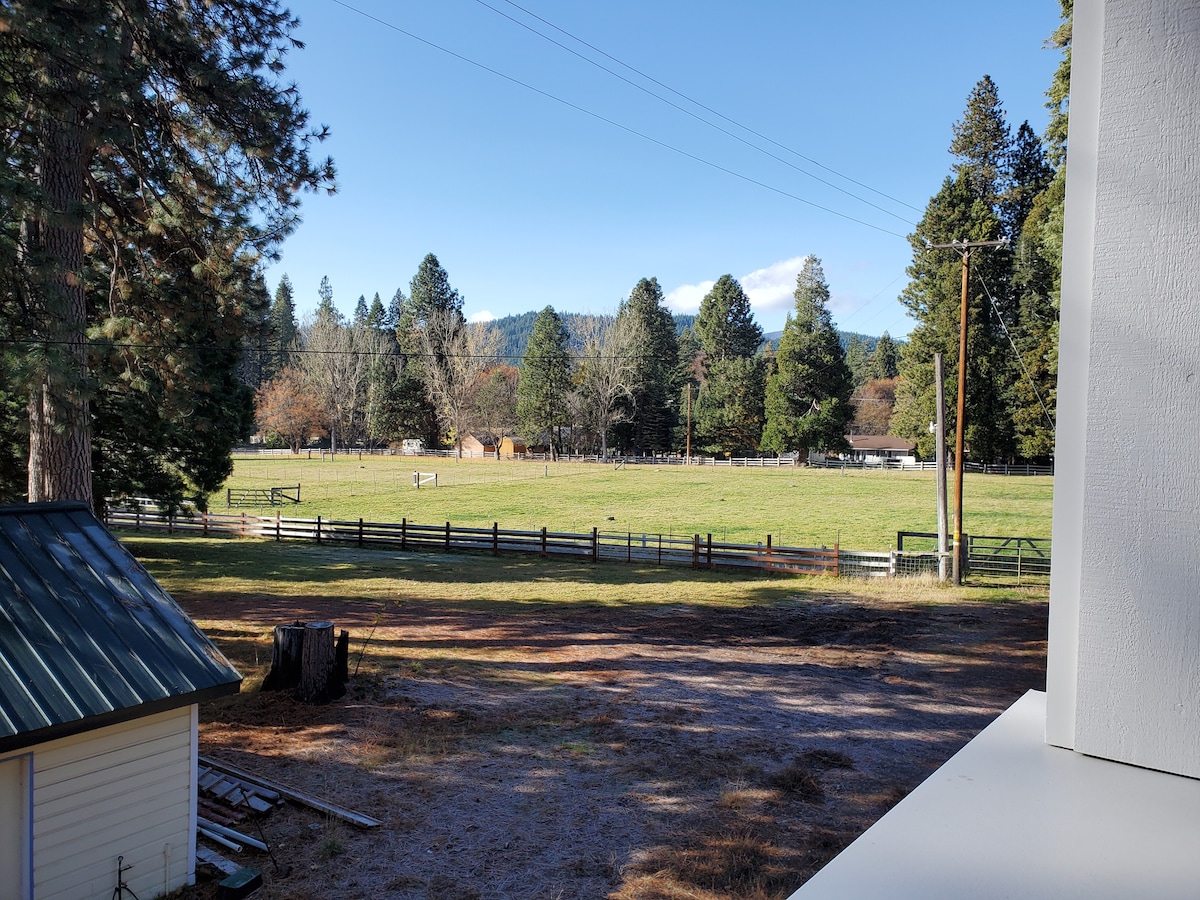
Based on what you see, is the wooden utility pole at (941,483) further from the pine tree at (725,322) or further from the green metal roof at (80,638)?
the pine tree at (725,322)

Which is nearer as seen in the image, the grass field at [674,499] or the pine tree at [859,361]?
the grass field at [674,499]

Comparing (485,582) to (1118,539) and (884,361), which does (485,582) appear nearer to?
(1118,539)

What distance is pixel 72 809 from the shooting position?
516 centimetres

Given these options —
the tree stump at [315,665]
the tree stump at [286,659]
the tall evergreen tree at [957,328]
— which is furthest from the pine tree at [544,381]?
the tree stump at [315,665]

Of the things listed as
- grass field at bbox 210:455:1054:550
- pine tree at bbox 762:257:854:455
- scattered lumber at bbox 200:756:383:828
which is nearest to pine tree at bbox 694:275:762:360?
pine tree at bbox 762:257:854:455

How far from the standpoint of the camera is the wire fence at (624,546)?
810 inches

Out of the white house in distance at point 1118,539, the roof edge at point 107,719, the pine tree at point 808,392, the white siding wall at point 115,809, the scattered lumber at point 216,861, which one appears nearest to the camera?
the white house in distance at point 1118,539

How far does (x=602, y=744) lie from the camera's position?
28.7 ft

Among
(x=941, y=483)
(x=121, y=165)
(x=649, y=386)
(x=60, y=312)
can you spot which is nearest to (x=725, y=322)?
(x=649, y=386)

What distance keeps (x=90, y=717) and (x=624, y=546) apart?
19.5m

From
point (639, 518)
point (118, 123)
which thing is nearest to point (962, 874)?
point (118, 123)

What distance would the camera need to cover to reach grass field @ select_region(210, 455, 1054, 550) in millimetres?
29859

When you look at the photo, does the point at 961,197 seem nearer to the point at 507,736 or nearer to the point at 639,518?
the point at 639,518

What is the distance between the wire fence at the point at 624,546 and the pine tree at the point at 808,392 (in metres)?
30.6
